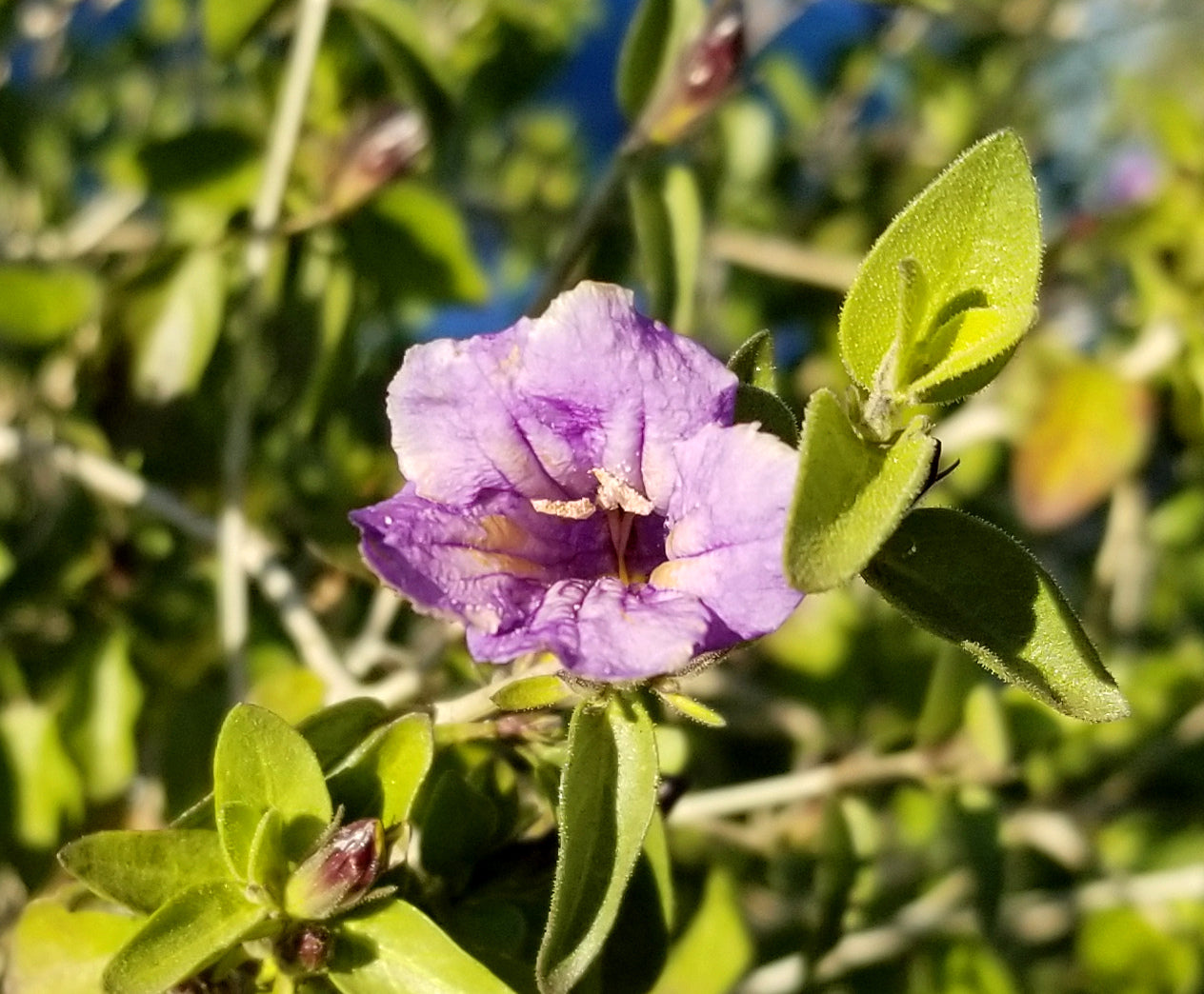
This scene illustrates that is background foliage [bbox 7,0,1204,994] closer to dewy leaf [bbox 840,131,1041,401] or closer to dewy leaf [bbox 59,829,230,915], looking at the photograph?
dewy leaf [bbox 59,829,230,915]

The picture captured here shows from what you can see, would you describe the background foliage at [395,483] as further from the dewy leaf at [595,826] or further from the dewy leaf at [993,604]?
the dewy leaf at [993,604]

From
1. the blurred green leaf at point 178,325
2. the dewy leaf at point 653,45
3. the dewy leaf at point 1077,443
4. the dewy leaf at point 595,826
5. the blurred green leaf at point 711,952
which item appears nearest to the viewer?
the dewy leaf at point 595,826

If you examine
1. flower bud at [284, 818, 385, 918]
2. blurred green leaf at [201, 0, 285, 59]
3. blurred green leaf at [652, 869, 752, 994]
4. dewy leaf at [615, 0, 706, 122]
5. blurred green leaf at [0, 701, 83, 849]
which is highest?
blurred green leaf at [201, 0, 285, 59]

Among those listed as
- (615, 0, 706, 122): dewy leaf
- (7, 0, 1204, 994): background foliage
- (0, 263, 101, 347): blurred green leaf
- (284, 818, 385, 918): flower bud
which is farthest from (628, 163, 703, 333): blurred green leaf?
(0, 263, 101, 347): blurred green leaf

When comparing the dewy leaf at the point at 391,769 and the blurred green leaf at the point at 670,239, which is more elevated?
the blurred green leaf at the point at 670,239

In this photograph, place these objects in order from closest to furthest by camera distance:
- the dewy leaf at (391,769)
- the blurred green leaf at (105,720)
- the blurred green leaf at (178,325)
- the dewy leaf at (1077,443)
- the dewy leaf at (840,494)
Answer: the dewy leaf at (840,494)
the dewy leaf at (391,769)
the blurred green leaf at (105,720)
the blurred green leaf at (178,325)
the dewy leaf at (1077,443)

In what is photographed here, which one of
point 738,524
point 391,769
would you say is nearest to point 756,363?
point 738,524

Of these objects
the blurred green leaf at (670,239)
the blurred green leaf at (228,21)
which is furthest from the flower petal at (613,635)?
the blurred green leaf at (228,21)
